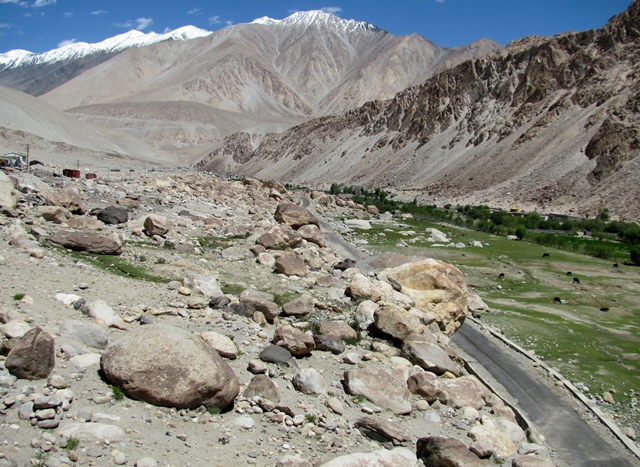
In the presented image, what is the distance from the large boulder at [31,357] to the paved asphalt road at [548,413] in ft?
40.7

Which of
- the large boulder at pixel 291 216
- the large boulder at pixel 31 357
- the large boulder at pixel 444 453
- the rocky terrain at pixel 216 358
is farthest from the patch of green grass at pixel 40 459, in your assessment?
the large boulder at pixel 291 216

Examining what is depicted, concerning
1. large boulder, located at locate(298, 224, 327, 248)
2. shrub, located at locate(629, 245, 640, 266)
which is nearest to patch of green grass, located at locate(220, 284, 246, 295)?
large boulder, located at locate(298, 224, 327, 248)

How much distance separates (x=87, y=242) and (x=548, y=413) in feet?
52.7

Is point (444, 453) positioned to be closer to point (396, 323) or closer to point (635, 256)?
point (396, 323)

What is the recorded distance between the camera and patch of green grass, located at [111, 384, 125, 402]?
30.5 ft

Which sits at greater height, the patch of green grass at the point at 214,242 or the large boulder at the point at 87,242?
the large boulder at the point at 87,242

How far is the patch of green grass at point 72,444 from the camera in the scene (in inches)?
311

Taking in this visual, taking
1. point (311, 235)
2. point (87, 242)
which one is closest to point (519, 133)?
point (311, 235)

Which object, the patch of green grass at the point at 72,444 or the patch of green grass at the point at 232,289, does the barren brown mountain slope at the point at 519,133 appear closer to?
the patch of green grass at the point at 232,289

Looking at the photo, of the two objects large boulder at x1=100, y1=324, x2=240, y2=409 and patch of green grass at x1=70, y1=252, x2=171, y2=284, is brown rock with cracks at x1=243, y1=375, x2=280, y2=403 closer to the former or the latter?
large boulder at x1=100, y1=324, x2=240, y2=409

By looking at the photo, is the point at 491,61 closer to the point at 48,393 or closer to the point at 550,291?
the point at 550,291

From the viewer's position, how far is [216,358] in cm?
1039

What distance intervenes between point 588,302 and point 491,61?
101m

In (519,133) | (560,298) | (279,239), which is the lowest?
(560,298)
